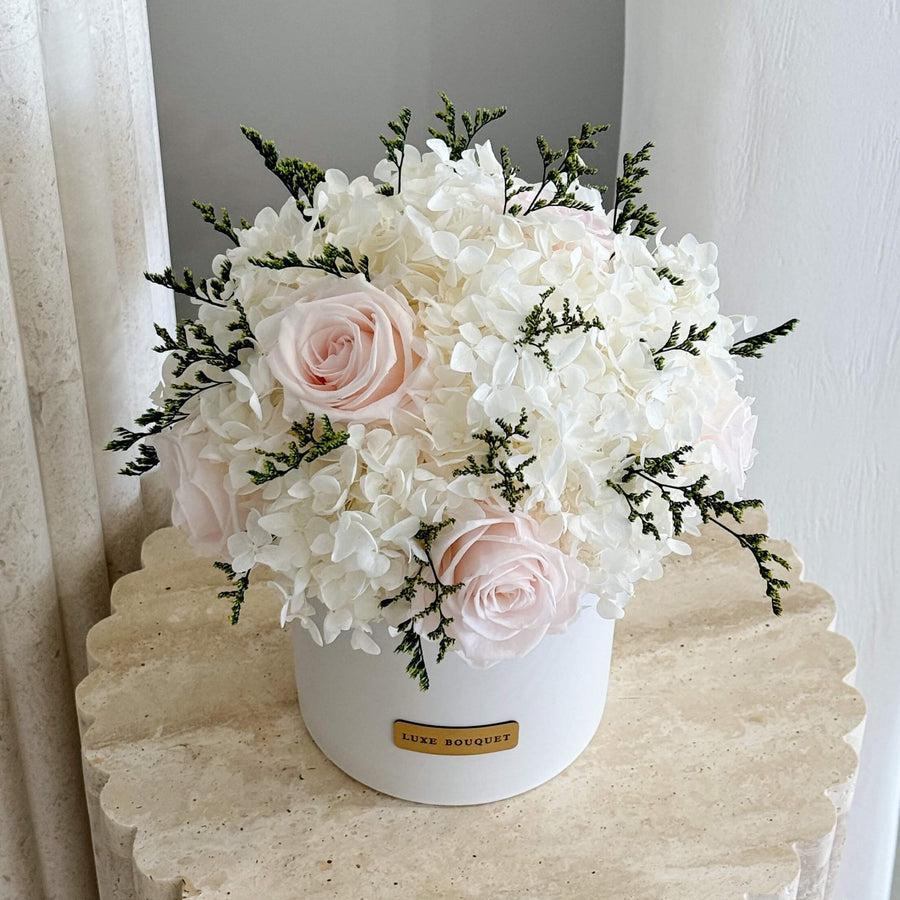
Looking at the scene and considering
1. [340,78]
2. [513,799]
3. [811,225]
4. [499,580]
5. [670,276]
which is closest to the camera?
[499,580]

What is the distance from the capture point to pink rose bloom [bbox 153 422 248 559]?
2.24ft

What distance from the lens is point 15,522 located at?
35.4 inches

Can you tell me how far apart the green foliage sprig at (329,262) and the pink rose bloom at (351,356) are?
0.06 feet

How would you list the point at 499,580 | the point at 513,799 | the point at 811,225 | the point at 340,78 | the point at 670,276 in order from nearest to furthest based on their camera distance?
the point at 499,580
the point at 670,276
the point at 513,799
the point at 811,225
the point at 340,78

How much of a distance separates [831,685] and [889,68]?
0.57 meters

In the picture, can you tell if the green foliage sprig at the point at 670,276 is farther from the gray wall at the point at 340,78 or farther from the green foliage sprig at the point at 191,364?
the gray wall at the point at 340,78

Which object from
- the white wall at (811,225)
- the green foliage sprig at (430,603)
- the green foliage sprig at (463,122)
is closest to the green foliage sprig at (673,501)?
the green foliage sprig at (430,603)

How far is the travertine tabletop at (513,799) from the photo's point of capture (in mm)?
748

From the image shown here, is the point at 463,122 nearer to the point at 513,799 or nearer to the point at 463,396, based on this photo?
the point at 463,396

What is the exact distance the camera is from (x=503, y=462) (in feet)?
1.97

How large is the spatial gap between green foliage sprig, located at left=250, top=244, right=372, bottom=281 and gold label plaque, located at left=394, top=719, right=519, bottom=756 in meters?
0.31

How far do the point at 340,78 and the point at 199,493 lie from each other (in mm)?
688

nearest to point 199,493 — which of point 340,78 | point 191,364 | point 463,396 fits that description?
point 191,364

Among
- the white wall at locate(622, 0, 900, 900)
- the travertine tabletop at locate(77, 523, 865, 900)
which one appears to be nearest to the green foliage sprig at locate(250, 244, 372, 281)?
the travertine tabletop at locate(77, 523, 865, 900)
